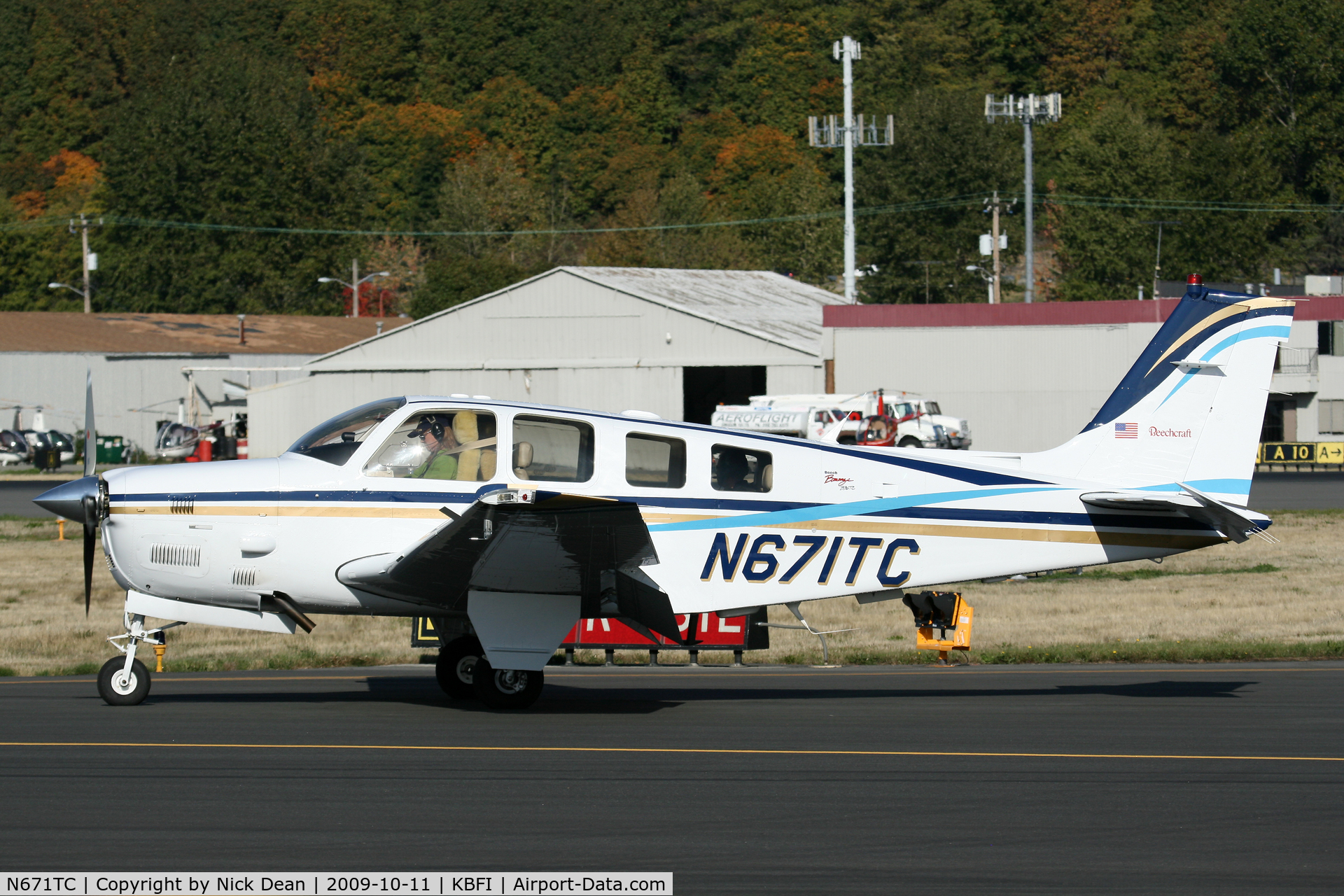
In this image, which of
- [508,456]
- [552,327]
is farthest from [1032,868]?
[552,327]

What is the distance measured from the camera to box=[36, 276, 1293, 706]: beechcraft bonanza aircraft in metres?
10.5

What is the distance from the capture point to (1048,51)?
386 ft

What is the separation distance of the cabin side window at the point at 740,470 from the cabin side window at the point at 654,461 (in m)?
0.26

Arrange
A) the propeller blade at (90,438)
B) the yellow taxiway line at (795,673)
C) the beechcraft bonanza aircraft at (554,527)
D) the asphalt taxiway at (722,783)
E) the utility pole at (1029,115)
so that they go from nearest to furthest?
the asphalt taxiway at (722,783) < the beechcraft bonanza aircraft at (554,527) < the propeller blade at (90,438) < the yellow taxiway line at (795,673) < the utility pole at (1029,115)

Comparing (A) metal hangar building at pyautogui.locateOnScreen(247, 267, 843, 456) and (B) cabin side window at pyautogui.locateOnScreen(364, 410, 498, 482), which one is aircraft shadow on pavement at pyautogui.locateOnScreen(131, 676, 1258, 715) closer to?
(B) cabin side window at pyautogui.locateOnScreen(364, 410, 498, 482)

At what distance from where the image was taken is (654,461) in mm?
10836

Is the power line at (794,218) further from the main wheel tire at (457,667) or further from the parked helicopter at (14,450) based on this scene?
the main wheel tire at (457,667)

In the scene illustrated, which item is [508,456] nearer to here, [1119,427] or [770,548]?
[770,548]

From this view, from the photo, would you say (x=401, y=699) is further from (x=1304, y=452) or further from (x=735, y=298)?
(x=735, y=298)

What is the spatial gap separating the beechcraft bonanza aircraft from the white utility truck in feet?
90.0

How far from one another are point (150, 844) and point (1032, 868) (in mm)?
4346

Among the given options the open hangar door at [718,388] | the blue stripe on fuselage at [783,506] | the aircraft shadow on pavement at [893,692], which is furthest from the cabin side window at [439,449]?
the open hangar door at [718,388]

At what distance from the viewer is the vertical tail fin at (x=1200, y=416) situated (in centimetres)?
1162

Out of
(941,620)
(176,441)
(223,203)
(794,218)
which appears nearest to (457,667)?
(941,620)
